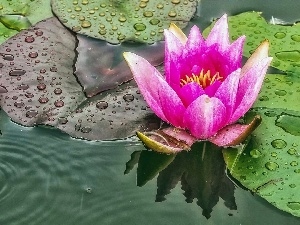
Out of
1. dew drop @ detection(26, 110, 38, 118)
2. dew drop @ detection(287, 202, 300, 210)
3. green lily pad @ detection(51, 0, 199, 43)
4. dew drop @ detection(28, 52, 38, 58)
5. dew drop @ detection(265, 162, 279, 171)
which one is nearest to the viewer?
dew drop @ detection(287, 202, 300, 210)

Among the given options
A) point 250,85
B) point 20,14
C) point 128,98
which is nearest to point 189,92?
point 250,85

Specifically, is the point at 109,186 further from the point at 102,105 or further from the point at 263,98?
the point at 263,98

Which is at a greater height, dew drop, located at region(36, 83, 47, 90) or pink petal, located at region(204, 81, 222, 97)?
pink petal, located at region(204, 81, 222, 97)

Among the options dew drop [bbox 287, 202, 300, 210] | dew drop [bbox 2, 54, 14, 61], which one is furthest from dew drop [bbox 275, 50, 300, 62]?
dew drop [bbox 2, 54, 14, 61]

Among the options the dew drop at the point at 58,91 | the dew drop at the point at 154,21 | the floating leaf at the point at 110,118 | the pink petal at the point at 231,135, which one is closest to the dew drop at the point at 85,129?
the floating leaf at the point at 110,118

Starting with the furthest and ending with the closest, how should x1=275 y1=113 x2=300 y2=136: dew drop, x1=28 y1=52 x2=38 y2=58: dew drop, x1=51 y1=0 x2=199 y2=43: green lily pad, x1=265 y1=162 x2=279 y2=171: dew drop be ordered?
x1=51 y1=0 x2=199 y2=43: green lily pad
x1=28 y1=52 x2=38 y2=58: dew drop
x1=275 y1=113 x2=300 y2=136: dew drop
x1=265 y1=162 x2=279 y2=171: dew drop

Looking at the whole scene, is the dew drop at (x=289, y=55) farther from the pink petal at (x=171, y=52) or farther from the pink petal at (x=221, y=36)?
the pink petal at (x=171, y=52)

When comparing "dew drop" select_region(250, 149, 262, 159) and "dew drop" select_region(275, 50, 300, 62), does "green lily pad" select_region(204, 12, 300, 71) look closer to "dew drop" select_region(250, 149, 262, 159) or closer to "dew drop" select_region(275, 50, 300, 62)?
"dew drop" select_region(275, 50, 300, 62)
